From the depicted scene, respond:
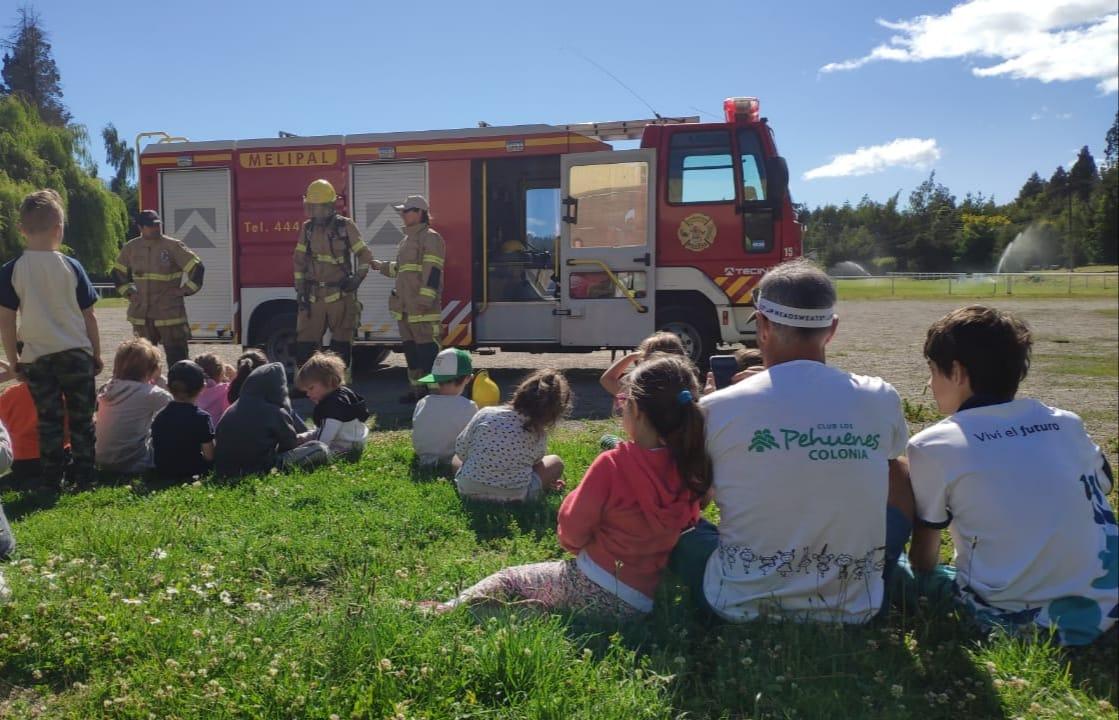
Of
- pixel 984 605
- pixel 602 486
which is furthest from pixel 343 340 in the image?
pixel 984 605

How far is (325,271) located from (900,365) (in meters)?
8.26

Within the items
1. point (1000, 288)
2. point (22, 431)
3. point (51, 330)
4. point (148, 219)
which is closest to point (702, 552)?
point (51, 330)

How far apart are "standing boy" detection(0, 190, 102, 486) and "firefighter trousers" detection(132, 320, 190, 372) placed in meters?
3.31

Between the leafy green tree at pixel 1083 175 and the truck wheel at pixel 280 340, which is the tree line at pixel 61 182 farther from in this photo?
the leafy green tree at pixel 1083 175

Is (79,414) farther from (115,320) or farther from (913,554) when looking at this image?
(115,320)

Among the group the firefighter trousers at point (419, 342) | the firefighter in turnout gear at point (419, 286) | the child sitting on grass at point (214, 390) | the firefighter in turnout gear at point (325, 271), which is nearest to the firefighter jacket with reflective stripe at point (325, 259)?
the firefighter in turnout gear at point (325, 271)

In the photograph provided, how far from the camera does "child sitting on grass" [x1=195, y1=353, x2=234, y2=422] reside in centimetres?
652

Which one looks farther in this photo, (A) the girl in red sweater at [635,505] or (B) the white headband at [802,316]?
(A) the girl in red sweater at [635,505]

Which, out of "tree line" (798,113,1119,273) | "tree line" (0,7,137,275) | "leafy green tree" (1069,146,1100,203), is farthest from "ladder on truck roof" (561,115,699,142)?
"leafy green tree" (1069,146,1100,203)

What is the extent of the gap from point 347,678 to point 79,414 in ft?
12.5

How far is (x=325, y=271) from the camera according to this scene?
923cm

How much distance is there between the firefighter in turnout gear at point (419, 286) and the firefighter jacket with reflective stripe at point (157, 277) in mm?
1885

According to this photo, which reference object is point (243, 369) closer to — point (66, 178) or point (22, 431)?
point (22, 431)

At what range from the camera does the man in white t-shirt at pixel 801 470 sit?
2.84m
